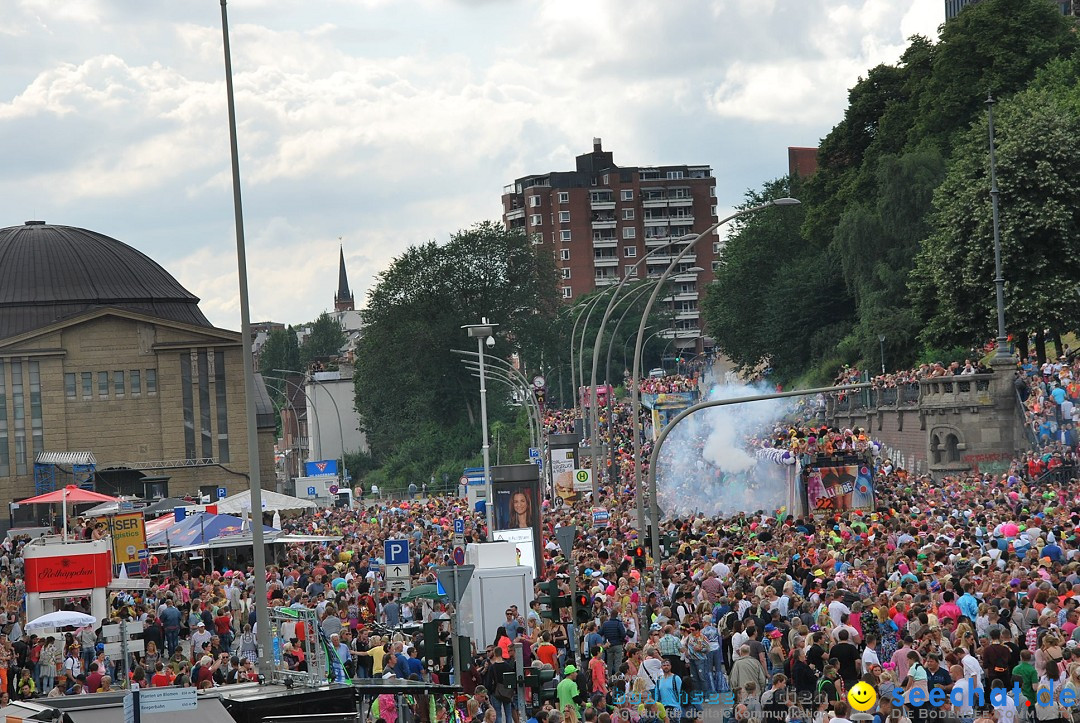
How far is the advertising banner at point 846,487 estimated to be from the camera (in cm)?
3644

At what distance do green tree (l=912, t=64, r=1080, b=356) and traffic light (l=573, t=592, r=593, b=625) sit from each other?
32.3m

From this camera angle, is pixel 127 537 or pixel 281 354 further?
pixel 281 354

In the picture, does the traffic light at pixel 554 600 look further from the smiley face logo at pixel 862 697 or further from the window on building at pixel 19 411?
the window on building at pixel 19 411

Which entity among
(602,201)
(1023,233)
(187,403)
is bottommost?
(187,403)

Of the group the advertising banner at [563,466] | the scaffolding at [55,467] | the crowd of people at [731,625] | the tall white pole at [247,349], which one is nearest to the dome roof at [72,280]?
the scaffolding at [55,467]

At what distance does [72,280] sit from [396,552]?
244 feet

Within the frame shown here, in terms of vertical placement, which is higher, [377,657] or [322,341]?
[322,341]

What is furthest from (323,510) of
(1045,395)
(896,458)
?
(1045,395)

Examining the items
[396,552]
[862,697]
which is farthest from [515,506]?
[862,697]

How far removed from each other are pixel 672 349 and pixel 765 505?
11318cm

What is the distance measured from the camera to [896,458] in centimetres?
5369

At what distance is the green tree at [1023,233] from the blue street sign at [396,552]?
30.1 m

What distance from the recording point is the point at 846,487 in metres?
36.5

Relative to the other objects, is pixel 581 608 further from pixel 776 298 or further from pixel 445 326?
pixel 445 326
